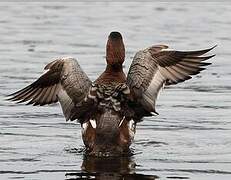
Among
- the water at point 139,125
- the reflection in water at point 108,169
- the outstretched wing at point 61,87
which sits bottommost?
the water at point 139,125

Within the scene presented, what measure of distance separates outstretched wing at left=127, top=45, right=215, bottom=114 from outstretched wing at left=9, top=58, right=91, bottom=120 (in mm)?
579

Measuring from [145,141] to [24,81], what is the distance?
446cm

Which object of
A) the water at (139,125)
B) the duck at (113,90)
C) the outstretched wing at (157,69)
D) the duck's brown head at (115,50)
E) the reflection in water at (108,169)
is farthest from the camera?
the duck's brown head at (115,50)

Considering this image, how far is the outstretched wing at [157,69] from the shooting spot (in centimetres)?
1147

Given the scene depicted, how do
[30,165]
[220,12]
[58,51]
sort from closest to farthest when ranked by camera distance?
[30,165]
[58,51]
[220,12]

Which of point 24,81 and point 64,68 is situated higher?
point 64,68

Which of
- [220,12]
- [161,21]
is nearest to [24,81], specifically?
[161,21]

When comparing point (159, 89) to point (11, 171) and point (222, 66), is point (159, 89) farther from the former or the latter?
point (222, 66)

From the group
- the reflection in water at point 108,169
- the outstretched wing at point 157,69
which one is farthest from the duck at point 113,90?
the reflection in water at point 108,169

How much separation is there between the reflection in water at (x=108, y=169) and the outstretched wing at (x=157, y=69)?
96 centimetres

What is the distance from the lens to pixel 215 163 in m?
10.3

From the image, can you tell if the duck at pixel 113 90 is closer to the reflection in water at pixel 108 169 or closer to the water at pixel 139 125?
the reflection in water at pixel 108 169

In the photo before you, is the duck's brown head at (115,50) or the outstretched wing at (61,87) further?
the duck's brown head at (115,50)

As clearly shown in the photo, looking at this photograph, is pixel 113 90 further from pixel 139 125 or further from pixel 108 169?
pixel 139 125
